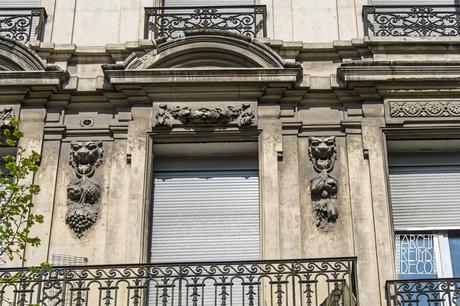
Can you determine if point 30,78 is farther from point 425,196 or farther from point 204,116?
point 425,196

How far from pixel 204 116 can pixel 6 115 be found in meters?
2.41

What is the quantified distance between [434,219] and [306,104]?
2.07m

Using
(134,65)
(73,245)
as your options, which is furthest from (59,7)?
(73,245)

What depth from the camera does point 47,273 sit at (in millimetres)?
8602

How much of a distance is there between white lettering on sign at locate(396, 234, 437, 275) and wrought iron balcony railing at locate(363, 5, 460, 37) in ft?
8.95

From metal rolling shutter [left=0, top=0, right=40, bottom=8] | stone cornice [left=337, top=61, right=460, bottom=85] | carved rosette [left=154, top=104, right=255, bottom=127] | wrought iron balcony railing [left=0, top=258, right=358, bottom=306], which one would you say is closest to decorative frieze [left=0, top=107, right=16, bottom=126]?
carved rosette [left=154, top=104, right=255, bottom=127]

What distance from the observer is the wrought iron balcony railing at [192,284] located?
8.41 meters

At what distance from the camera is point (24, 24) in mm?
10820

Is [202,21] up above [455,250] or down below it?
above

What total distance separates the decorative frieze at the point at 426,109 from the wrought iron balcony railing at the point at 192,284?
223cm

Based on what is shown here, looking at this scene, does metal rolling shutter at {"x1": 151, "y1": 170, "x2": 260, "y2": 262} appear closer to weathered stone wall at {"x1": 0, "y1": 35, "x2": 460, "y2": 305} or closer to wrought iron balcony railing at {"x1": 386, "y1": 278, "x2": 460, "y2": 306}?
weathered stone wall at {"x1": 0, "y1": 35, "x2": 460, "y2": 305}

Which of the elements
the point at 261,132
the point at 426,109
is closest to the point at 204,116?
the point at 261,132

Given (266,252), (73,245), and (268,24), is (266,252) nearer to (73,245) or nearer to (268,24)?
(73,245)

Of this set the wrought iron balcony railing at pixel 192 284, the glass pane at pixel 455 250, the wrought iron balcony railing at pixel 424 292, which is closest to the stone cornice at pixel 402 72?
the glass pane at pixel 455 250
